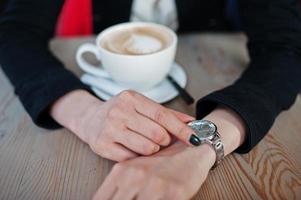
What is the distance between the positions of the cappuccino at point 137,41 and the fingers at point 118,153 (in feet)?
0.59

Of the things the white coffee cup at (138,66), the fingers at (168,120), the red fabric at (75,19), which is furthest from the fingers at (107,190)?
the red fabric at (75,19)

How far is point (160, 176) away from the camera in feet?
1.32

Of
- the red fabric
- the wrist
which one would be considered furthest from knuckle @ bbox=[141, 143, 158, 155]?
the red fabric

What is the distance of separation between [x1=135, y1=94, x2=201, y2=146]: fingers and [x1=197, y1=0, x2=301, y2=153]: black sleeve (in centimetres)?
8

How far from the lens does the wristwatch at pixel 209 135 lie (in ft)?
1.50

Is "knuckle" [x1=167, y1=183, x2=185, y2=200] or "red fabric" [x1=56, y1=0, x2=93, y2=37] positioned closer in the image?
"knuckle" [x1=167, y1=183, x2=185, y2=200]

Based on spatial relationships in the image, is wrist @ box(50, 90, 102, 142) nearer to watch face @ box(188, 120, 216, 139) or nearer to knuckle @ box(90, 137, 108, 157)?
knuckle @ box(90, 137, 108, 157)

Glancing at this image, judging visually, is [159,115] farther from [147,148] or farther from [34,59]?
[34,59]

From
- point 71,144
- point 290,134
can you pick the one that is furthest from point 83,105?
point 290,134

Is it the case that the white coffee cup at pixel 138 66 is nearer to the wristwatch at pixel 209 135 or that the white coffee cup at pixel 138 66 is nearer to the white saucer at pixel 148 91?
the white saucer at pixel 148 91

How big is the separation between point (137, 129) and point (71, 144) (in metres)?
0.12

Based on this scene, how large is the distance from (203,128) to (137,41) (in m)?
0.22

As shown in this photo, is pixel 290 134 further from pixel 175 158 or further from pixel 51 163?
pixel 51 163

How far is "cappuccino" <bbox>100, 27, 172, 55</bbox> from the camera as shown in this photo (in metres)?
0.58
